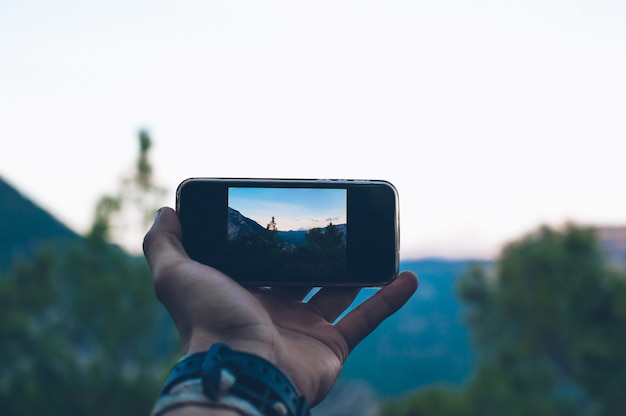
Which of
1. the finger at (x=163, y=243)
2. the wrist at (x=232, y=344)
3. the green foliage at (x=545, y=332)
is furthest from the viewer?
the green foliage at (x=545, y=332)

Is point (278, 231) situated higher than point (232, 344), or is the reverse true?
point (278, 231)

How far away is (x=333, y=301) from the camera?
71.7 inches

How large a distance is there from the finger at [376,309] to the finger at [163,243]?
1.65ft

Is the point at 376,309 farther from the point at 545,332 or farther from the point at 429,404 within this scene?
the point at 545,332

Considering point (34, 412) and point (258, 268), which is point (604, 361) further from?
point (258, 268)

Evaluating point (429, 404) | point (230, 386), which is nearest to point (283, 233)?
point (230, 386)

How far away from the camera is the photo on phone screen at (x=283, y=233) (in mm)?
1754

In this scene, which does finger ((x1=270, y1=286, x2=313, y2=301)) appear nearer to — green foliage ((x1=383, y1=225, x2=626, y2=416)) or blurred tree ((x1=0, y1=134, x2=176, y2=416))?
green foliage ((x1=383, y1=225, x2=626, y2=416))

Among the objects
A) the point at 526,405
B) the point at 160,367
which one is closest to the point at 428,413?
the point at 526,405

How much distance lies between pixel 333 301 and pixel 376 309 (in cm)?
13

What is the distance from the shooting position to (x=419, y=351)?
1546cm

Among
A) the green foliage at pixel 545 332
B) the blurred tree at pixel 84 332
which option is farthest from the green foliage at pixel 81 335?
the green foliage at pixel 545 332

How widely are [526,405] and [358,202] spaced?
38.3ft

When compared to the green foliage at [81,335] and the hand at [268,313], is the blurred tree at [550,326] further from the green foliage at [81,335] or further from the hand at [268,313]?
the hand at [268,313]
